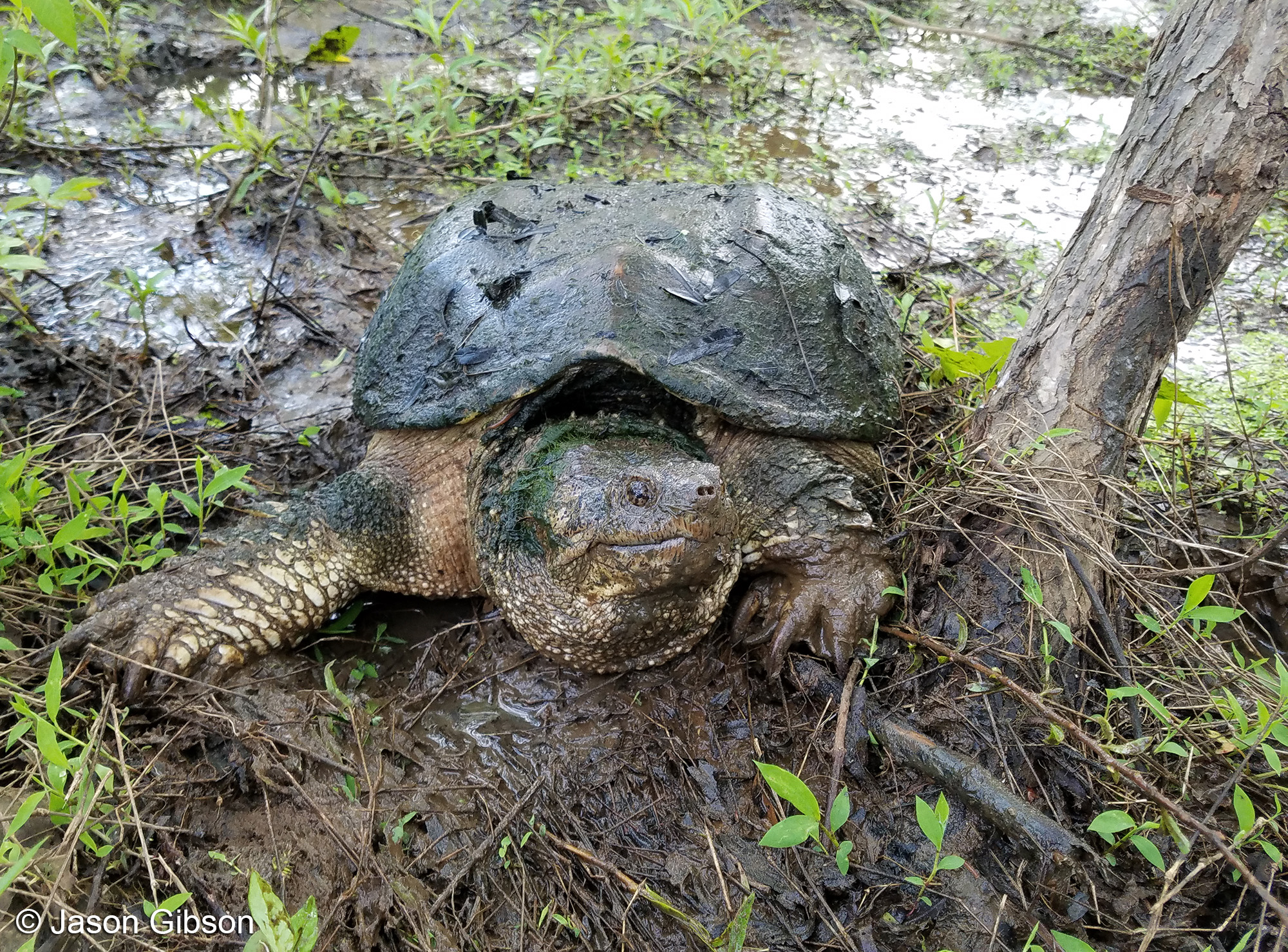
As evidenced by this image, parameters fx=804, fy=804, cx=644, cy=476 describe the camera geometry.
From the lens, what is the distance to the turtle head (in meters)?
2.02

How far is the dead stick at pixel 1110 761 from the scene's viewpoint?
157 centimetres

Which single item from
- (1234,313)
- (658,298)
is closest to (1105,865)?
(658,298)

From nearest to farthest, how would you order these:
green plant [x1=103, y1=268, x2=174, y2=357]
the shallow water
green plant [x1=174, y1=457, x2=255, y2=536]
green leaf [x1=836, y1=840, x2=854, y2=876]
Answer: green leaf [x1=836, y1=840, x2=854, y2=876] → green plant [x1=174, y1=457, x2=255, y2=536] → green plant [x1=103, y1=268, x2=174, y2=357] → the shallow water

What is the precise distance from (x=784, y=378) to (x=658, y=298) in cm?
48

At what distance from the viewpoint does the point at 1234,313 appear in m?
3.88

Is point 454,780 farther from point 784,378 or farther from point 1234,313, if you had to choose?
point 1234,313

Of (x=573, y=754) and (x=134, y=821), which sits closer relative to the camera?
(x=134, y=821)

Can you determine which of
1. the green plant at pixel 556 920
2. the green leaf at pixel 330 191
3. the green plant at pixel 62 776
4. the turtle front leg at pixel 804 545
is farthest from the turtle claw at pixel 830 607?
the green leaf at pixel 330 191

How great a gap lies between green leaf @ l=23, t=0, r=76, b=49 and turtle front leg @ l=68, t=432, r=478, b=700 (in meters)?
1.41

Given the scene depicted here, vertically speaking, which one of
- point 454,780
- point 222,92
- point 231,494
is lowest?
point 454,780

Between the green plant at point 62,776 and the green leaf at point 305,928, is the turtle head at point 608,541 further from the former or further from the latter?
the green plant at point 62,776

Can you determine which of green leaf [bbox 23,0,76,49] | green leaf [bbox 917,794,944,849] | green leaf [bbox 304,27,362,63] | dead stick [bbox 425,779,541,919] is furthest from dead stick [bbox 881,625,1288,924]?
green leaf [bbox 304,27,362,63]

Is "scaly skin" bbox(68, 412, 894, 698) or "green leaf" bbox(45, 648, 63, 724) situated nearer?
"green leaf" bbox(45, 648, 63, 724)

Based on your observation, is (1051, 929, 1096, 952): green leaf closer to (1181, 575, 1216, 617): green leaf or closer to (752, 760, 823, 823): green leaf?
(752, 760, 823, 823): green leaf
